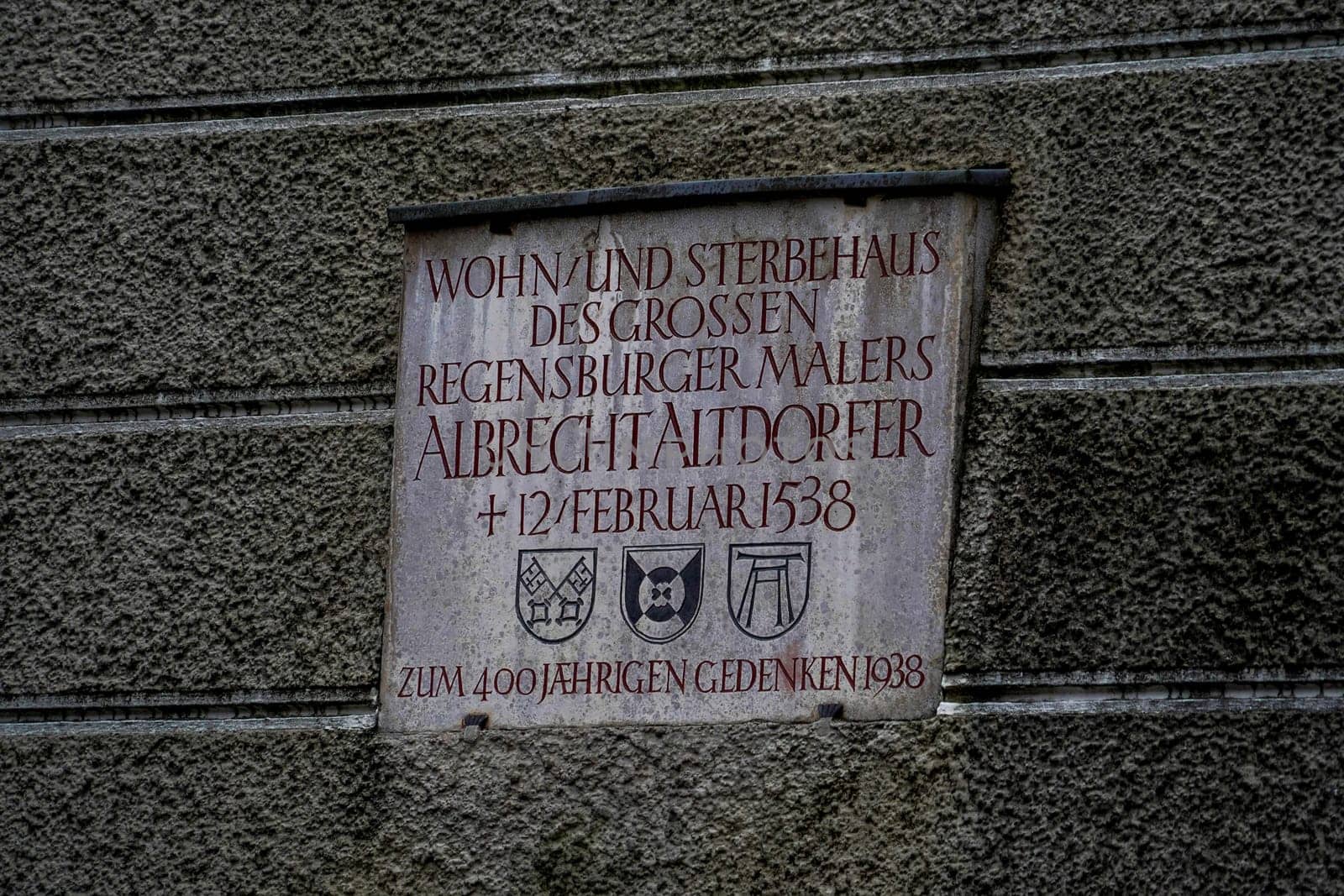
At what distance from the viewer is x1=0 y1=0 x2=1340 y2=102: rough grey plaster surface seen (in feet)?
14.6

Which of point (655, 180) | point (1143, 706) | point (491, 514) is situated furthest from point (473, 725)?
point (1143, 706)

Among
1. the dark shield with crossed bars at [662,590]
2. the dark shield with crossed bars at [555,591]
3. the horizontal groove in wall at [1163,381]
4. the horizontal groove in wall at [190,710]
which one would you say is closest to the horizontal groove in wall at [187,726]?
the horizontal groove in wall at [190,710]

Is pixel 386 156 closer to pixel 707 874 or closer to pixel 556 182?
pixel 556 182

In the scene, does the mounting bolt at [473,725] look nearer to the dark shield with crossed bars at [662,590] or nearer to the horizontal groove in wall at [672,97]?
the dark shield with crossed bars at [662,590]

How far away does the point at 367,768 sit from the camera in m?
4.43

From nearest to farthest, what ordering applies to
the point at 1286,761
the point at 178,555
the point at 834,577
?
the point at 1286,761, the point at 834,577, the point at 178,555

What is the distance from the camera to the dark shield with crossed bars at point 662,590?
438cm

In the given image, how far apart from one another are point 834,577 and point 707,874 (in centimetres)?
58

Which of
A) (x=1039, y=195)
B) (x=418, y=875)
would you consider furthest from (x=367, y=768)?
(x=1039, y=195)

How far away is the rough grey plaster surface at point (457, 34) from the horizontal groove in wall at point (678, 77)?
16 millimetres

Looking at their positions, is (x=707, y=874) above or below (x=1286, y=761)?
below

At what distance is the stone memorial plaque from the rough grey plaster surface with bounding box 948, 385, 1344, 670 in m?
0.10

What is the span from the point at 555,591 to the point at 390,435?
0.46m

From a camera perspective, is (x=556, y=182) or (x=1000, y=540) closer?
(x=1000, y=540)
